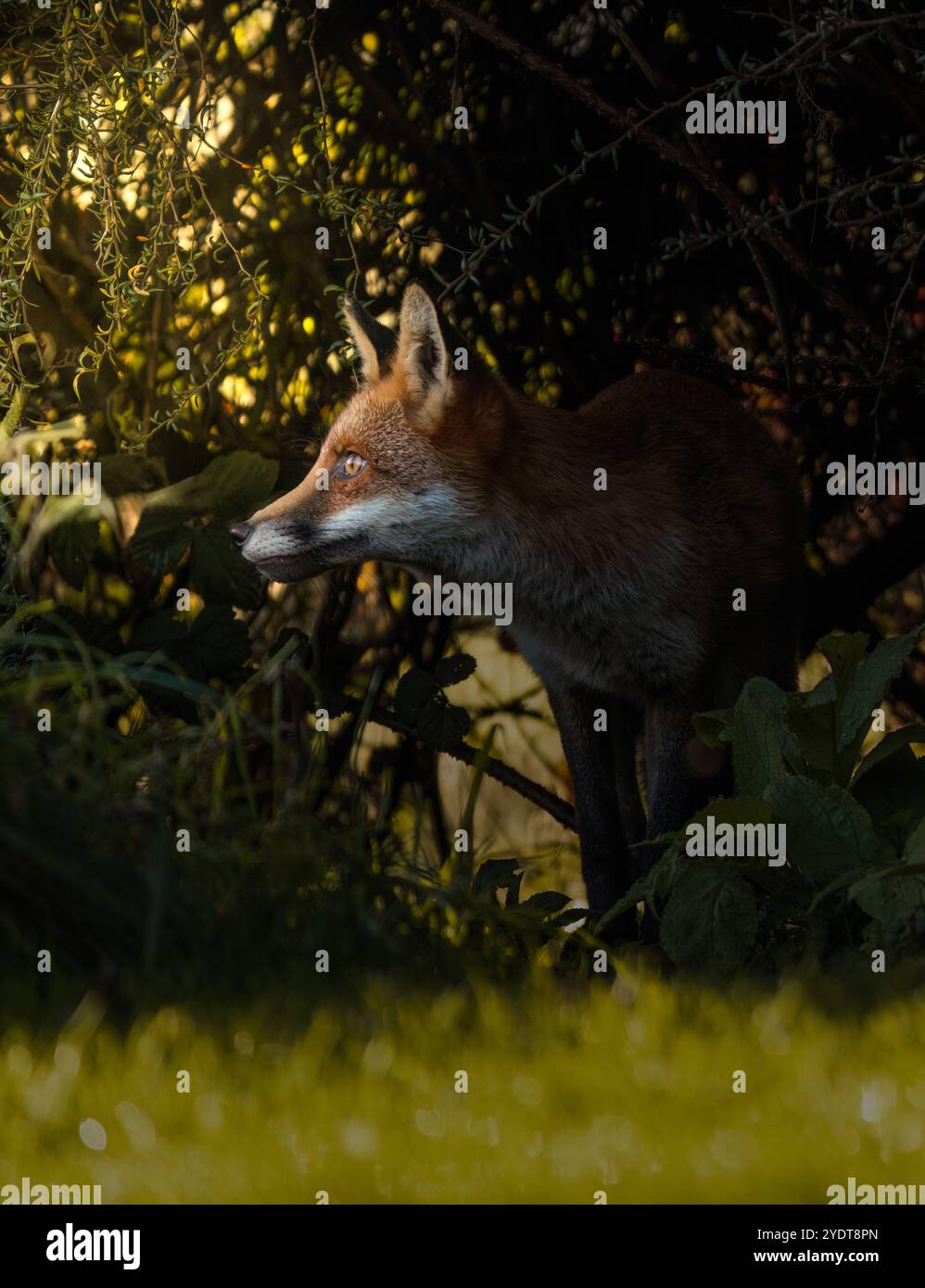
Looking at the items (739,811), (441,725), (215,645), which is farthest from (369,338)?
(739,811)

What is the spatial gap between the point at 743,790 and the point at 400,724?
1365mm

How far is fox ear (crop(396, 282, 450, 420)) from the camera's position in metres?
3.88

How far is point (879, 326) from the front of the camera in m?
4.87

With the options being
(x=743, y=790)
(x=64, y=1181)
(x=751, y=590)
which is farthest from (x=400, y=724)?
(x=64, y=1181)

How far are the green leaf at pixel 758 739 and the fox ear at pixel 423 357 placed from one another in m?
1.22

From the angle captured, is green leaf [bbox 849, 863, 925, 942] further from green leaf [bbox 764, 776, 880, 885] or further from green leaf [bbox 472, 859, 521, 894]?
green leaf [bbox 472, 859, 521, 894]

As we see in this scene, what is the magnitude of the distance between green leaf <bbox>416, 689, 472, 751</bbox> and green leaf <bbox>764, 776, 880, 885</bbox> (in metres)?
1.31

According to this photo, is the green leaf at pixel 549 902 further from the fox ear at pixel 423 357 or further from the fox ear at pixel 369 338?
the fox ear at pixel 369 338

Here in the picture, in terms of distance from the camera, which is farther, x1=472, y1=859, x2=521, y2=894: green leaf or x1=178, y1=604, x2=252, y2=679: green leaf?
x1=178, y1=604, x2=252, y2=679: green leaf

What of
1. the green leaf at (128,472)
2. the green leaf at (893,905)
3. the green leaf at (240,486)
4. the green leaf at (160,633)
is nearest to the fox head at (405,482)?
the green leaf at (240,486)

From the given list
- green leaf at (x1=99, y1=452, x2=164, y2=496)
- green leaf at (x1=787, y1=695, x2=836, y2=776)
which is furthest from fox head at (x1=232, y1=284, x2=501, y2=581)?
green leaf at (x1=787, y1=695, x2=836, y2=776)

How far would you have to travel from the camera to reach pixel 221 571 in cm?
421

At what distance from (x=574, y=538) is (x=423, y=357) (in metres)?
0.63
